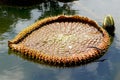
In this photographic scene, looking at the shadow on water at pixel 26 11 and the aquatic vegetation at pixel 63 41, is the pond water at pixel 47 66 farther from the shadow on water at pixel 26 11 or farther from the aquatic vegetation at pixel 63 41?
the aquatic vegetation at pixel 63 41

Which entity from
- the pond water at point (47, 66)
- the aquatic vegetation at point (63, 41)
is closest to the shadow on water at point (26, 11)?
the pond water at point (47, 66)

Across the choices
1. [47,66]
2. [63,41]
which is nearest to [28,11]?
[63,41]

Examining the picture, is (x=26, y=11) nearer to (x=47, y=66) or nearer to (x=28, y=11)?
(x=28, y=11)

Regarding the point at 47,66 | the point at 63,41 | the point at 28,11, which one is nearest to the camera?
the point at 47,66

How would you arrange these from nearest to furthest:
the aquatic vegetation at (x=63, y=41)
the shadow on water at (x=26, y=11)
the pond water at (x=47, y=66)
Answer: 1. the pond water at (x=47, y=66)
2. the aquatic vegetation at (x=63, y=41)
3. the shadow on water at (x=26, y=11)

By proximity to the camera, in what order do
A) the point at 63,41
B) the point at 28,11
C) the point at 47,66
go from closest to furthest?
the point at 47,66 → the point at 63,41 → the point at 28,11

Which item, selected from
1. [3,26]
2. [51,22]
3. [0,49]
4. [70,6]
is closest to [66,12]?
[70,6]

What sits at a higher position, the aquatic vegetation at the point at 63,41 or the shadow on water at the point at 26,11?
the shadow on water at the point at 26,11

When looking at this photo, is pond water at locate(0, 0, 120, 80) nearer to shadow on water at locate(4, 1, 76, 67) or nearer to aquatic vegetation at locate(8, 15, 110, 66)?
shadow on water at locate(4, 1, 76, 67)

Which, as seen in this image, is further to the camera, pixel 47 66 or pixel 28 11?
pixel 28 11

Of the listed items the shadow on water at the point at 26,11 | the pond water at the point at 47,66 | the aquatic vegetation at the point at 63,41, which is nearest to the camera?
the pond water at the point at 47,66
